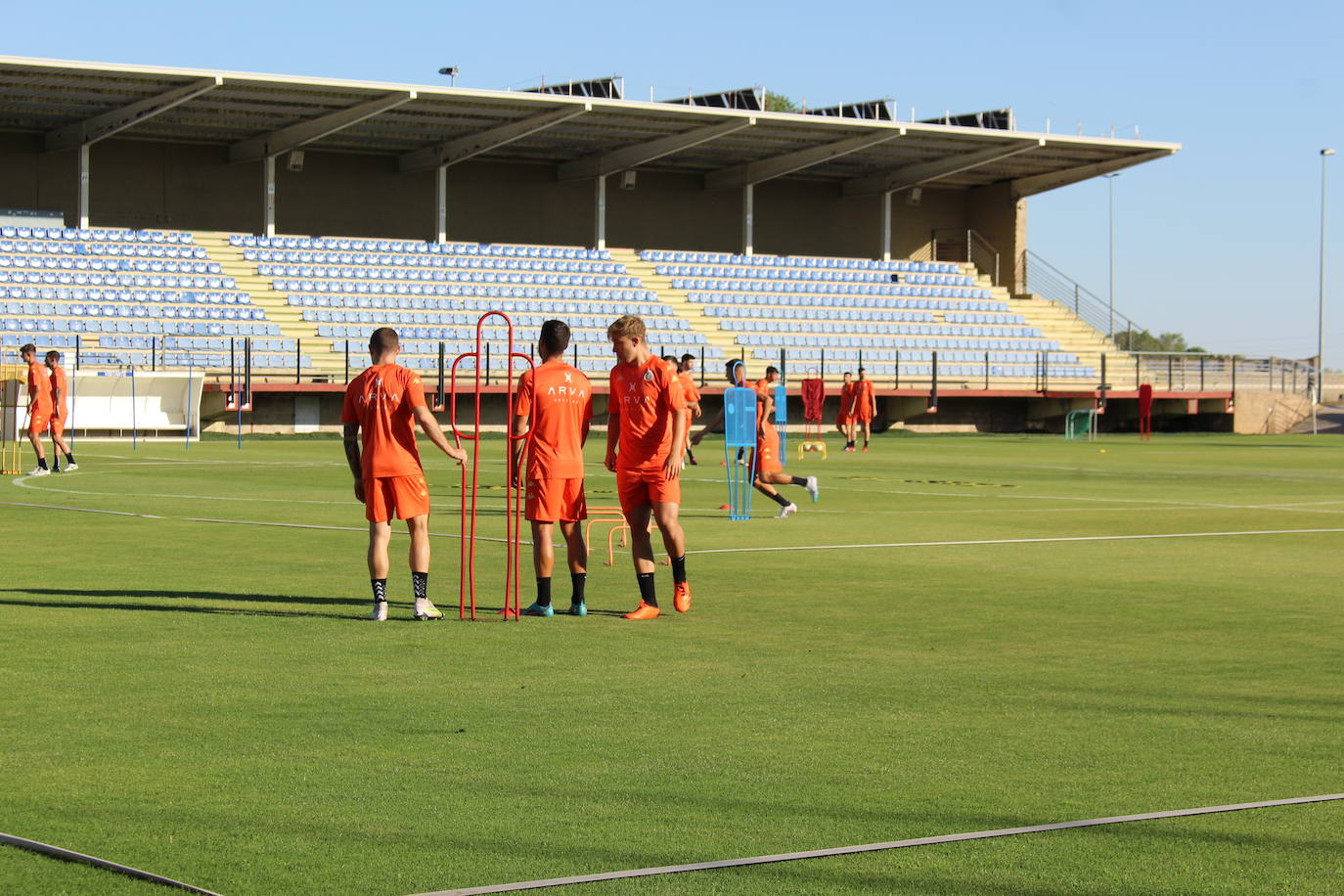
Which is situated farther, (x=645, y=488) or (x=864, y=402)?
(x=864, y=402)

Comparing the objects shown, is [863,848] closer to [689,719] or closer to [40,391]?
[689,719]

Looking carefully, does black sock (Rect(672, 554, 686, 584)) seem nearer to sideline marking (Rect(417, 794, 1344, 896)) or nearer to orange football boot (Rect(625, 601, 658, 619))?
orange football boot (Rect(625, 601, 658, 619))

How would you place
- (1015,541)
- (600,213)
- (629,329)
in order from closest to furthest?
(629,329) → (1015,541) → (600,213)

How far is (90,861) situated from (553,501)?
584 centimetres

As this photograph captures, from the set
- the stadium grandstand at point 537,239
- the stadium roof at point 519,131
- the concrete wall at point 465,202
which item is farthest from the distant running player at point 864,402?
the concrete wall at point 465,202

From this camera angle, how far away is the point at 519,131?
5353 centimetres

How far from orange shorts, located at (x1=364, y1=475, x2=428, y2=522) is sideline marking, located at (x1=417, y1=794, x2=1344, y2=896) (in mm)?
5623

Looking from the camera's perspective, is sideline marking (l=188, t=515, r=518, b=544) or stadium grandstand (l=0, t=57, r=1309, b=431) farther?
stadium grandstand (l=0, t=57, r=1309, b=431)

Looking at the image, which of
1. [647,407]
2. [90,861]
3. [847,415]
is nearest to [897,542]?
A: [647,407]

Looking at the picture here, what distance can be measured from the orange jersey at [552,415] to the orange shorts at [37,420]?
17.4 m

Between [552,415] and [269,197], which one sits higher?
[269,197]

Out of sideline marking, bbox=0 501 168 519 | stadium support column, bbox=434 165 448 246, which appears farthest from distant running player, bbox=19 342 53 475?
stadium support column, bbox=434 165 448 246

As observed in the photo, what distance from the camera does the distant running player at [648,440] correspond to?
1089 centimetres

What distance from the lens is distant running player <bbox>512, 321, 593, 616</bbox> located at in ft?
34.8
